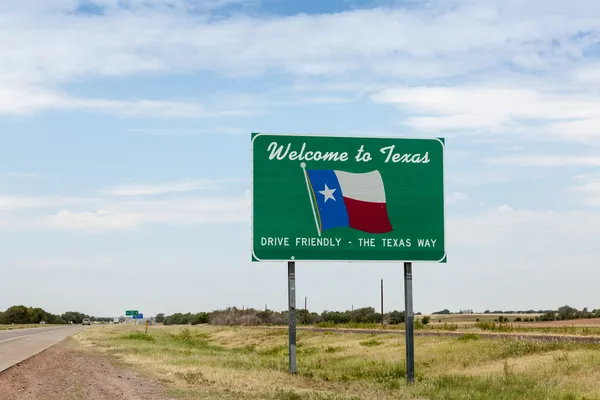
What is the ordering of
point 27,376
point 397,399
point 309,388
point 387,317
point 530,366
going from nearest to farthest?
point 397,399, point 309,388, point 27,376, point 530,366, point 387,317

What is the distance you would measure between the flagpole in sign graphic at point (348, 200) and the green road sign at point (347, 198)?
30 millimetres

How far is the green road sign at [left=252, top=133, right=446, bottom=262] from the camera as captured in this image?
915 inches

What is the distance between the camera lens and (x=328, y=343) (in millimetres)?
47250

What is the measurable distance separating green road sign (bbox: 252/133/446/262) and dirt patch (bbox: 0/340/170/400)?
543 centimetres

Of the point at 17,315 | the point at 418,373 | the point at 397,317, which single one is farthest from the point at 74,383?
the point at 17,315

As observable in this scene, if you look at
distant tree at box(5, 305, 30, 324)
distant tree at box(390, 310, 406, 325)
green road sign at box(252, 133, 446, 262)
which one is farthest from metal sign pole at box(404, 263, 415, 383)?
distant tree at box(5, 305, 30, 324)

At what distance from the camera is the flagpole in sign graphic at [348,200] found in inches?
919

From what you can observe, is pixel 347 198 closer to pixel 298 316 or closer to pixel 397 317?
pixel 397 317

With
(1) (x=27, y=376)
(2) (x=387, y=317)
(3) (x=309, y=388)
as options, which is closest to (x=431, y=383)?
(3) (x=309, y=388)

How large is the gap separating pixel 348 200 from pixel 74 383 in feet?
30.2

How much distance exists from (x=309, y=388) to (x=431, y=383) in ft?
11.7

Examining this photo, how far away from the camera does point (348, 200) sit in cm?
2347

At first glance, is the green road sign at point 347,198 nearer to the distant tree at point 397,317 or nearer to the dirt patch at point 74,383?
the dirt patch at point 74,383

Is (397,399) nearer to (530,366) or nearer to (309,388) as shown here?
(309,388)
